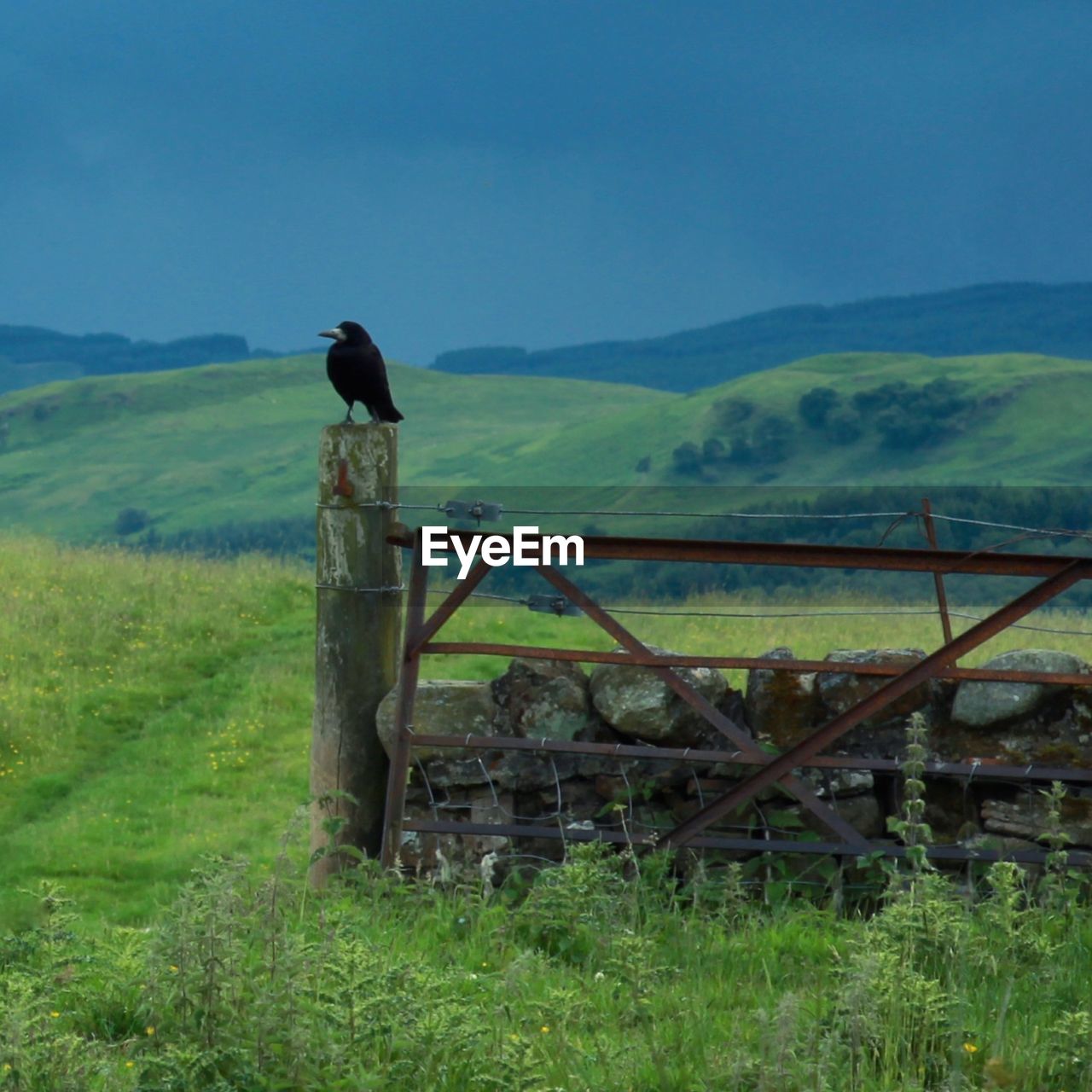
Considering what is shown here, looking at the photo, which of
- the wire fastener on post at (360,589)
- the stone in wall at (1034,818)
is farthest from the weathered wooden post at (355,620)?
the stone in wall at (1034,818)

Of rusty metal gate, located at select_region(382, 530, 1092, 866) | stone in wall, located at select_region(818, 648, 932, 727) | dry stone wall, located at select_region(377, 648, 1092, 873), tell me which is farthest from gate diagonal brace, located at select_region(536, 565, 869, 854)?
stone in wall, located at select_region(818, 648, 932, 727)

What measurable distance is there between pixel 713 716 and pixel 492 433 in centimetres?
11707

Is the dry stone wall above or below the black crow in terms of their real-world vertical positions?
below

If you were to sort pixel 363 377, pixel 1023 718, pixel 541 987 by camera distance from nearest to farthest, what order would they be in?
pixel 541 987, pixel 1023 718, pixel 363 377

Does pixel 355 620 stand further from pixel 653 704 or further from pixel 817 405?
pixel 817 405

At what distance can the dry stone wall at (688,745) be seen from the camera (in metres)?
8.35

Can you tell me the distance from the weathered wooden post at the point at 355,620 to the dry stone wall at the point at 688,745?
0.25 metres

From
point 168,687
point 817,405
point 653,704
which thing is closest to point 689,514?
point 653,704

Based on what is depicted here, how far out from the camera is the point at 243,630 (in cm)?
1909

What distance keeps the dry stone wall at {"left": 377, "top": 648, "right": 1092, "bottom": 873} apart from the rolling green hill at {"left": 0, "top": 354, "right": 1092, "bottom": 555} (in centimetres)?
7421

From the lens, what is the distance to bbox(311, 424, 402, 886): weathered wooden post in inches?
338

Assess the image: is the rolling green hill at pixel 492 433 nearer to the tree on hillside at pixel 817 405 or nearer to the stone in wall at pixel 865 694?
the tree on hillside at pixel 817 405

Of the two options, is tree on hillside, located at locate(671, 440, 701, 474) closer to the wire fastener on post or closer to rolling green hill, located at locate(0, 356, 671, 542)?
rolling green hill, located at locate(0, 356, 671, 542)

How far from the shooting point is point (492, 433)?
12425 centimetres
